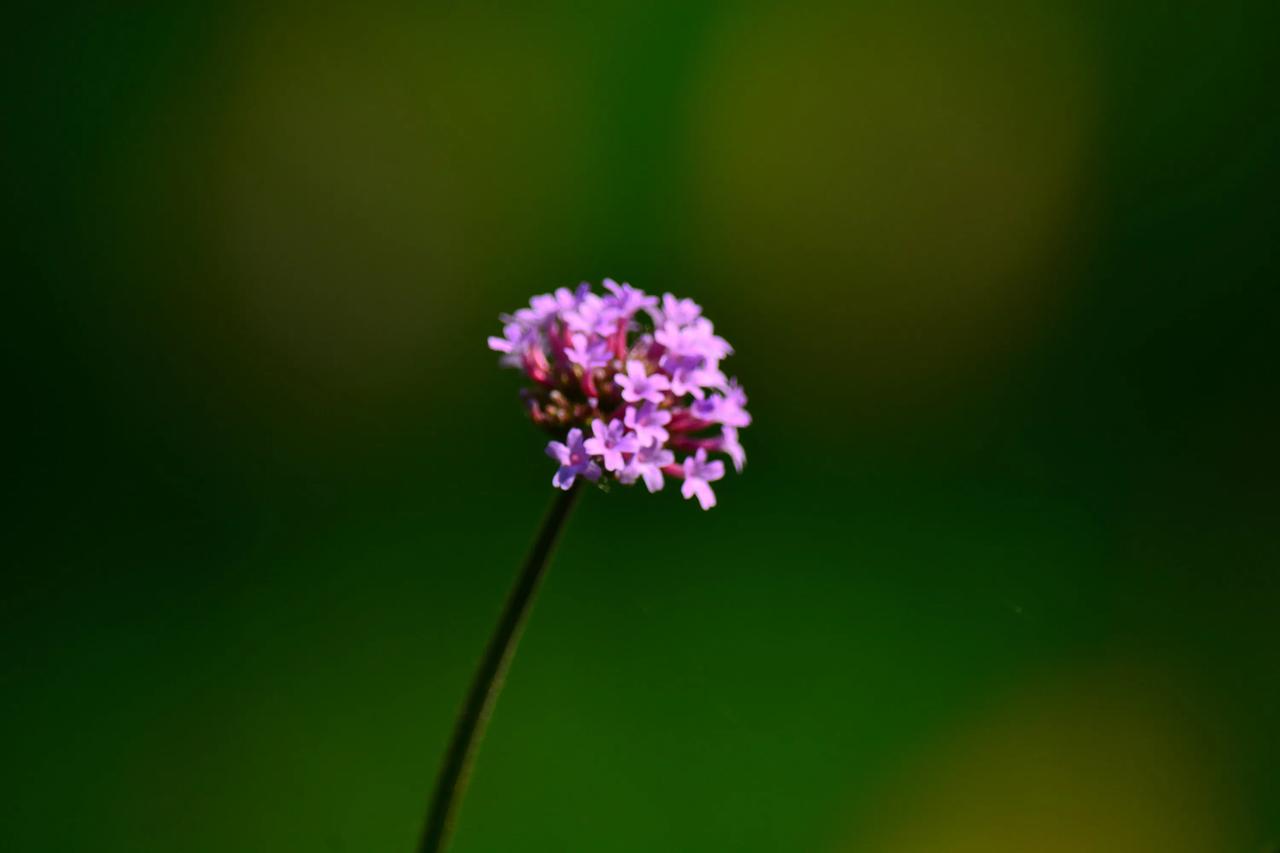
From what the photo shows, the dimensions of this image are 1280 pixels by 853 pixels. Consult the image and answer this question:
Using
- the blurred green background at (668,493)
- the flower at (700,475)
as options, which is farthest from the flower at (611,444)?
the blurred green background at (668,493)

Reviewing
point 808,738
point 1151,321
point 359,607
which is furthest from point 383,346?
point 1151,321

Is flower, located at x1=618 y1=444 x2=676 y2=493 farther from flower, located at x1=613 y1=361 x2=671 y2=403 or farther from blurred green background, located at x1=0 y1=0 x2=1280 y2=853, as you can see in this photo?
blurred green background, located at x1=0 y1=0 x2=1280 y2=853

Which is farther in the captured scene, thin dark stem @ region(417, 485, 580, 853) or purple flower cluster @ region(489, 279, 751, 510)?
purple flower cluster @ region(489, 279, 751, 510)

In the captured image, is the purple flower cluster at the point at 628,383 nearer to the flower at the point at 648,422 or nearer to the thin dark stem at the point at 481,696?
the flower at the point at 648,422

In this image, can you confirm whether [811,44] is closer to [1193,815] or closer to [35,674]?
[1193,815]

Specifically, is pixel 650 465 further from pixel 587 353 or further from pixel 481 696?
pixel 481 696

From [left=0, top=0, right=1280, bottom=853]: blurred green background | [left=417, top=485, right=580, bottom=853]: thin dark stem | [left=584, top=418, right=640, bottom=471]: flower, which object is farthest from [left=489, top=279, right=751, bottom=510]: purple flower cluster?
[left=0, top=0, right=1280, bottom=853]: blurred green background
